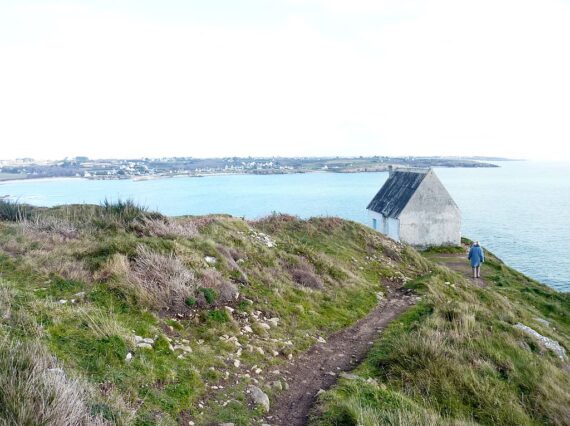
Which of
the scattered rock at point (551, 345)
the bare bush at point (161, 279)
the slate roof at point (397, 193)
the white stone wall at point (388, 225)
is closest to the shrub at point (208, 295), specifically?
the bare bush at point (161, 279)

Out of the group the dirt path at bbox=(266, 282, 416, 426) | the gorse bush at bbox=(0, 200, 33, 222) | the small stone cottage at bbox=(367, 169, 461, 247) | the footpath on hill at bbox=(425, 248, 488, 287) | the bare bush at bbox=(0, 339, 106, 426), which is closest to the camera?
the bare bush at bbox=(0, 339, 106, 426)

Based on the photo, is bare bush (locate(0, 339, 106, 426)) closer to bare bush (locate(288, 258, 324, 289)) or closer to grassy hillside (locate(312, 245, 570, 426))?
grassy hillside (locate(312, 245, 570, 426))

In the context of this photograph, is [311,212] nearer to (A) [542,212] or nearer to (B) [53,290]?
(A) [542,212]

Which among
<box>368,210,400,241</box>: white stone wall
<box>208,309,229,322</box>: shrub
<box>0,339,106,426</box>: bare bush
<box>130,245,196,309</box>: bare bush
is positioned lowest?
<box>368,210,400,241</box>: white stone wall

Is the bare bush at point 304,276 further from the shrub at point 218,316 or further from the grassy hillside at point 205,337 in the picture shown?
the shrub at point 218,316

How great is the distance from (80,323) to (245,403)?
3252 millimetres

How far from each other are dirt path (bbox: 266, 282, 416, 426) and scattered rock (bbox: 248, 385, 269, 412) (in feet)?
0.52

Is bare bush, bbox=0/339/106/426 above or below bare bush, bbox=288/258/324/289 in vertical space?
above

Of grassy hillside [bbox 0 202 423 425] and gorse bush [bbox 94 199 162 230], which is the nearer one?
grassy hillside [bbox 0 202 423 425]

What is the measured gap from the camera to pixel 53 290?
31.2 ft

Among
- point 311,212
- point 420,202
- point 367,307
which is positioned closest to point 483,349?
point 367,307

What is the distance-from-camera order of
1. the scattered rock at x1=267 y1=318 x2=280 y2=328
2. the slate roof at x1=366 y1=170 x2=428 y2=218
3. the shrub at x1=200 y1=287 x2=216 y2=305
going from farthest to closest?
the slate roof at x1=366 y1=170 x2=428 y2=218 → the scattered rock at x1=267 y1=318 x2=280 y2=328 → the shrub at x1=200 y1=287 x2=216 y2=305

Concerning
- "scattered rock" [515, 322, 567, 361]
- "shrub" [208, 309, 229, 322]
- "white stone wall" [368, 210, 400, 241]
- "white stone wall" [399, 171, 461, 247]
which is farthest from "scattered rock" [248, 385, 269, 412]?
"white stone wall" [399, 171, 461, 247]

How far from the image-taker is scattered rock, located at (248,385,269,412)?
7656mm
